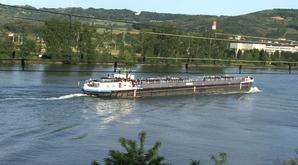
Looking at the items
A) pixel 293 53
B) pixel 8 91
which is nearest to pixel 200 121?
pixel 8 91

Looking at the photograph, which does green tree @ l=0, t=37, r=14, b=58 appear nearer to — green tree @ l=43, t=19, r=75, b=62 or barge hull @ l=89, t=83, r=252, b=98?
green tree @ l=43, t=19, r=75, b=62

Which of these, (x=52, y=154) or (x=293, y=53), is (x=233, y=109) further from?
(x=293, y=53)

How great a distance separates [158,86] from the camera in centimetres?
2062

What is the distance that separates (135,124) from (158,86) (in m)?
6.90

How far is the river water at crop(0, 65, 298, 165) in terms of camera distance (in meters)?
10.5

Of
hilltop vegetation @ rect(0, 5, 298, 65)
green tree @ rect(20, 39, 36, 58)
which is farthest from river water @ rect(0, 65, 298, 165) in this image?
green tree @ rect(20, 39, 36, 58)

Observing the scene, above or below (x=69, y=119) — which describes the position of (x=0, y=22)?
above

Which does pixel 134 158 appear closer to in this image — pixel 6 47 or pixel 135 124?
pixel 135 124

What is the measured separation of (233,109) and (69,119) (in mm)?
5665

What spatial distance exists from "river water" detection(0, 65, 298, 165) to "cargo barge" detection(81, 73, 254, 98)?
0.55 metres

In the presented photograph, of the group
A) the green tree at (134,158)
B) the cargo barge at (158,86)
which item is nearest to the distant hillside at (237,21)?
the cargo barge at (158,86)

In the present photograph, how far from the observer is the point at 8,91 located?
56.6ft

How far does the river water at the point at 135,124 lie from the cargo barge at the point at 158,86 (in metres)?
0.55

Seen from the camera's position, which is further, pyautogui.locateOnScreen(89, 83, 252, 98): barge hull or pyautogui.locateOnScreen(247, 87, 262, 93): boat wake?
pyautogui.locateOnScreen(247, 87, 262, 93): boat wake
